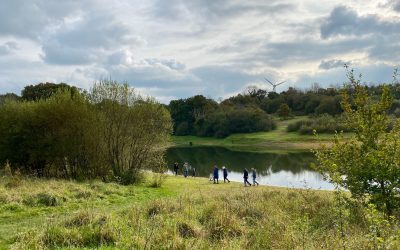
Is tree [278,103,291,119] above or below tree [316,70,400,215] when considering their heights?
above

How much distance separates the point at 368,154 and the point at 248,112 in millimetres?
112825

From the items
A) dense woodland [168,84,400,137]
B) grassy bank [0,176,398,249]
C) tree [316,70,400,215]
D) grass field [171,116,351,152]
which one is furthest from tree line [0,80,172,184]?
dense woodland [168,84,400,137]

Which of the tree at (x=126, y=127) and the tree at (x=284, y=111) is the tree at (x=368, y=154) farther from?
the tree at (x=284, y=111)

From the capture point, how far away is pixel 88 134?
32.2m

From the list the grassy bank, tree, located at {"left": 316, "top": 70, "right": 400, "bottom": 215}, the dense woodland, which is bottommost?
the grassy bank

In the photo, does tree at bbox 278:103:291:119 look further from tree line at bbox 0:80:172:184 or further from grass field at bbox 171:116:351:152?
tree line at bbox 0:80:172:184

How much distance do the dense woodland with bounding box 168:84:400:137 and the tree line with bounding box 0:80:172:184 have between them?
7150 centimetres

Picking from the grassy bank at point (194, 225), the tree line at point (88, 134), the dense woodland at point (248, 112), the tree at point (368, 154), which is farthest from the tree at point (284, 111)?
the tree at point (368, 154)

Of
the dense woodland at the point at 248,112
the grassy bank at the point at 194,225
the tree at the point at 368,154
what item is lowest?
the grassy bank at the point at 194,225

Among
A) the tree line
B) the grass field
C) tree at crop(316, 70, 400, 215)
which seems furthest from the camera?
the grass field

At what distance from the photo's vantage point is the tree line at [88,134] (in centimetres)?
3225

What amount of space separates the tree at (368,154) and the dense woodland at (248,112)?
87.1m

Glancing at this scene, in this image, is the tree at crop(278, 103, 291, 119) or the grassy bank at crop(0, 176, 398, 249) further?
the tree at crop(278, 103, 291, 119)

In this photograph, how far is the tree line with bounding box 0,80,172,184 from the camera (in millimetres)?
32250
